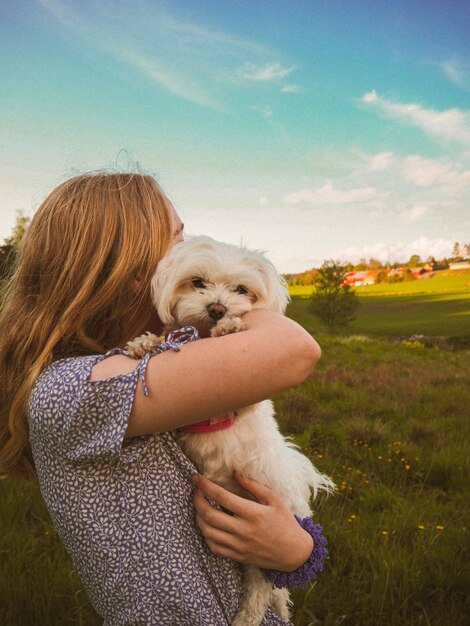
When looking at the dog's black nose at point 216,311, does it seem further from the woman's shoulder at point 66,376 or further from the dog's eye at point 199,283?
the woman's shoulder at point 66,376

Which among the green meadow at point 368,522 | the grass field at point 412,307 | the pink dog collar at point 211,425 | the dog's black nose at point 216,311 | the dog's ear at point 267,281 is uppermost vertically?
Answer: the dog's ear at point 267,281

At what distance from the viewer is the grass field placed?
31370mm

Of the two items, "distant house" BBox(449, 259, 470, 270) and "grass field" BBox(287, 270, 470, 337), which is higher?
"distant house" BBox(449, 259, 470, 270)

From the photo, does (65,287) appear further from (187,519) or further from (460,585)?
(460,585)

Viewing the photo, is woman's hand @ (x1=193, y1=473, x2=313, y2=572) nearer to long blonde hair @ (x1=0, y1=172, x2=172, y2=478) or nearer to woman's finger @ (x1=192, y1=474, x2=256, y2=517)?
woman's finger @ (x1=192, y1=474, x2=256, y2=517)

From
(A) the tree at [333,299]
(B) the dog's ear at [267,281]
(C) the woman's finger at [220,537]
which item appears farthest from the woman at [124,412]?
(A) the tree at [333,299]

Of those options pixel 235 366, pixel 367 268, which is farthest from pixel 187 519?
pixel 367 268

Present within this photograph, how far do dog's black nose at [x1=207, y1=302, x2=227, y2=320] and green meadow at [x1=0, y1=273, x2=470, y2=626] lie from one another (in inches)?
54.9

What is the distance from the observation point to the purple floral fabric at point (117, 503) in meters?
1.35

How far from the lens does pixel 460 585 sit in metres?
3.03

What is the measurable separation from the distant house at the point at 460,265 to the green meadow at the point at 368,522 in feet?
192

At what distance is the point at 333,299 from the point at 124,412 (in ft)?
116

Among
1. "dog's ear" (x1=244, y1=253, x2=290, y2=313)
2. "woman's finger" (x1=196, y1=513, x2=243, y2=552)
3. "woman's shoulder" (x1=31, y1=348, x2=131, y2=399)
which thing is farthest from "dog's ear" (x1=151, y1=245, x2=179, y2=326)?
"woman's finger" (x1=196, y1=513, x2=243, y2=552)

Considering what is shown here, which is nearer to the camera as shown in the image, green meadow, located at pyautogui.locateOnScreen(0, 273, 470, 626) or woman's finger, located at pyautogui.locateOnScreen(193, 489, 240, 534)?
woman's finger, located at pyautogui.locateOnScreen(193, 489, 240, 534)
